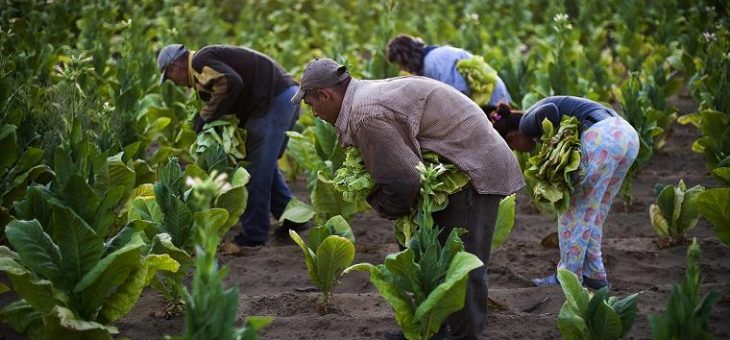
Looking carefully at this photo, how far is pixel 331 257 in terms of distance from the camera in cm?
461

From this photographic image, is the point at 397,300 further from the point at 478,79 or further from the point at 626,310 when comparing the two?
the point at 478,79

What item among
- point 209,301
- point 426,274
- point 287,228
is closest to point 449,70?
point 287,228

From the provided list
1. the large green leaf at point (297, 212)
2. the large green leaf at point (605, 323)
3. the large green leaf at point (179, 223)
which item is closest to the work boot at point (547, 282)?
the large green leaf at point (605, 323)

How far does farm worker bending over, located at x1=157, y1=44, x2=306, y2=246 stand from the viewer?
5.70 metres

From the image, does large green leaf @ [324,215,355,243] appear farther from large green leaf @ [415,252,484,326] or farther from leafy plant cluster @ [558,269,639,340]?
leafy plant cluster @ [558,269,639,340]

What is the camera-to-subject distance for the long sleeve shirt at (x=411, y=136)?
383 cm

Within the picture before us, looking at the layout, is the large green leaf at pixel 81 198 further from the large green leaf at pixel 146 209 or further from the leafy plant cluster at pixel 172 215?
the large green leaf at pixel 146 209

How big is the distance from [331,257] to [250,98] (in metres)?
1.70

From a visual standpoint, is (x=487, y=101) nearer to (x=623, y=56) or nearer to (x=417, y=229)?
(x=417, y=229)

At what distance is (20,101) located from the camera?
5.80m

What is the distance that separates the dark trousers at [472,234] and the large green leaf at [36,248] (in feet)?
5.66

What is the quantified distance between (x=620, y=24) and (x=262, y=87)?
6512 mm

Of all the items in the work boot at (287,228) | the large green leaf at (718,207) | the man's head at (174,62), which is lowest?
the work boot at (287,228)

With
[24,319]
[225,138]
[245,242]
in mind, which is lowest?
[245,242]
